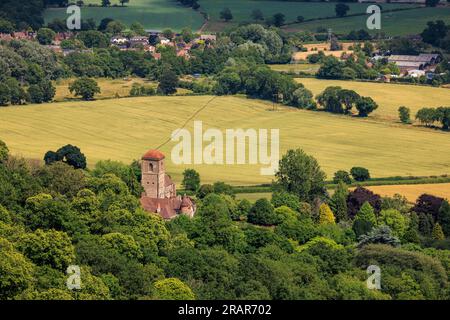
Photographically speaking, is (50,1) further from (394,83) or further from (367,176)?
(367,176)

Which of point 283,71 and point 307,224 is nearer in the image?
point 307,224

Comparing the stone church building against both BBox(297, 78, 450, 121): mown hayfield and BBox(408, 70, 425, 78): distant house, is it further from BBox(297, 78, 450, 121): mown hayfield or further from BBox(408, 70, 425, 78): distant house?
BBox(408, 70, 425, 78): distant house

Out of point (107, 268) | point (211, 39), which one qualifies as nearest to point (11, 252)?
point (107, 268)

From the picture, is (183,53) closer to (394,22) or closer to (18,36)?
(18,36)

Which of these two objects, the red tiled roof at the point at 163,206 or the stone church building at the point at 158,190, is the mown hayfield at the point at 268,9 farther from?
the red tiled roof at the point at 163,206

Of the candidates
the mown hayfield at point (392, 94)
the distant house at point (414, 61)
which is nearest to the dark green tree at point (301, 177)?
the mown hayfield at point (392, 94)

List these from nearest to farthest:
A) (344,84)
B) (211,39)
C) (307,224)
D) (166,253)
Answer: (166,253) < (307,224) < (344,84) < (211,39)
